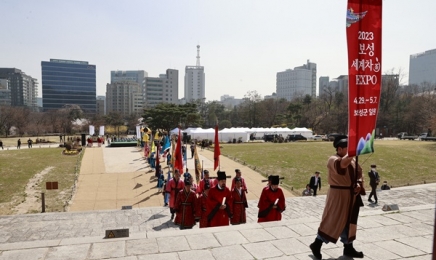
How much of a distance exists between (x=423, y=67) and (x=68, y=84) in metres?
157

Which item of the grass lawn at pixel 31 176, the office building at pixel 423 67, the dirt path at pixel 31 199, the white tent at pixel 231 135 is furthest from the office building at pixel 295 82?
the dirt path at pixel 31 199

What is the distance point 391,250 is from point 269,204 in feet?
8.85

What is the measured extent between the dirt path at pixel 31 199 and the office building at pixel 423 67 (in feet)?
491

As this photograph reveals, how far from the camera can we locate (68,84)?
127 m

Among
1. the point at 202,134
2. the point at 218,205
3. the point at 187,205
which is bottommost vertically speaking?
the point at 187,205

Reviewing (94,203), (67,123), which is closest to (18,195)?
(94,203)

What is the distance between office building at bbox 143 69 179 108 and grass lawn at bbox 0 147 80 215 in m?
108

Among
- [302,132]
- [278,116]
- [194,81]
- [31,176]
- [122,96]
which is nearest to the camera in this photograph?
[31,176]

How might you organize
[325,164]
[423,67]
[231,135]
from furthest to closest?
[423,67] → [231,135] → [325,164]

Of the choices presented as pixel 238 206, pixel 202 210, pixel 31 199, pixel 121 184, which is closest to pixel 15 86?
pixel 121 184

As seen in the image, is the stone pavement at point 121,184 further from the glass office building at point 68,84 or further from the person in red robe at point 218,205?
the glass office building at point 68,84

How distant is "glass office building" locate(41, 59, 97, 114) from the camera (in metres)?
124

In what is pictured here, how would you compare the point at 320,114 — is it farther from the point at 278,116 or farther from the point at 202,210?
the point at 202,210

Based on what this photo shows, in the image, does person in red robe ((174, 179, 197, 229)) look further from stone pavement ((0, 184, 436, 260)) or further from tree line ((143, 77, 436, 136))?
tree line ((143, 77, 436, 136))
